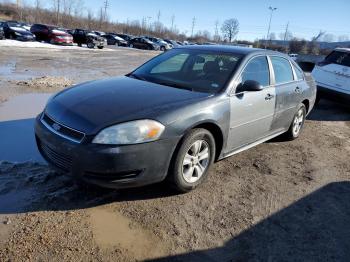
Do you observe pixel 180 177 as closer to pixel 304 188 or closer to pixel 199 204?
pixel 199 204

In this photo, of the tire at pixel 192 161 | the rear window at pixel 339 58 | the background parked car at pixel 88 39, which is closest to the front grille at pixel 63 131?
the tire at pixel 192 161

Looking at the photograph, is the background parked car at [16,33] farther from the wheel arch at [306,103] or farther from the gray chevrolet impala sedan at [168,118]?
the wheel arch at [306,103]

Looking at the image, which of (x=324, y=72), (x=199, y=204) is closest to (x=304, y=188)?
(x=199, y=204)

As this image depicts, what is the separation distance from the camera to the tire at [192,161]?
3830 mm

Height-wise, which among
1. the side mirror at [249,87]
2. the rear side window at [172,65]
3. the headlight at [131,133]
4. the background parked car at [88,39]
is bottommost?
the background parked car at [88,39]

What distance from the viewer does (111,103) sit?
3.85 meters

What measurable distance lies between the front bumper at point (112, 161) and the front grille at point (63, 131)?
Result: 4cm

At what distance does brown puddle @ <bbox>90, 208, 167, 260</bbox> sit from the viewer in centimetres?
313

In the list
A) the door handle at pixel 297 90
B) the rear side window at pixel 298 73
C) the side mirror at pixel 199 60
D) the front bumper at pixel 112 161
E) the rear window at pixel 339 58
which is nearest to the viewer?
the front bumper at pixel 112 161

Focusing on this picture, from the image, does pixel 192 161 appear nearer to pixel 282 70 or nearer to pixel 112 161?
pixel 112 161

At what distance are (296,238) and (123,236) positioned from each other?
1661 mm

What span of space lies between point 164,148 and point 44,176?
1582 mm

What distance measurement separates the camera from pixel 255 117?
496 centimetres

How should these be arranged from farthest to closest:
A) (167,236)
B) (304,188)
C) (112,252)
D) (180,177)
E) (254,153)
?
(254,153) → (304,188) → (180,177) → (167,236) → (112,252)
